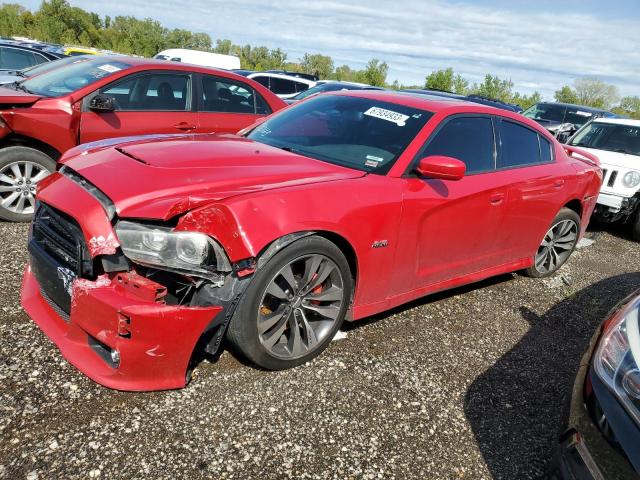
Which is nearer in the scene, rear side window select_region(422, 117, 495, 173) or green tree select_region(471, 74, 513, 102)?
rear side window select_region(422, 117, 495, 173)

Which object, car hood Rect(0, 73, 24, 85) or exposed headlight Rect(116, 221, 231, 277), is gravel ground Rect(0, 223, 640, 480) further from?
car hood Rect(0, 73, 24, 85)

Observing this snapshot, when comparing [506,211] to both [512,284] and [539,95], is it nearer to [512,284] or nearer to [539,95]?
[512,284]

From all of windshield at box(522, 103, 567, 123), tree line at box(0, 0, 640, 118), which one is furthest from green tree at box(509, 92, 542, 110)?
windshield at box(522, 103, 567, 123)

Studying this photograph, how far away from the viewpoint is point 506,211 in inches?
153

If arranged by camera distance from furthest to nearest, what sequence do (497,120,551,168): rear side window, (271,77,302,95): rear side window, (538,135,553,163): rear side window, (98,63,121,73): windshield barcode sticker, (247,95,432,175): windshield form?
(271,77,302,95): rear side window → (98,63,121,73): windshield barcode sticker → (538,135,553,163): rear side window → (497,120,551,168): rear side window → (247,95,432,175): windshield

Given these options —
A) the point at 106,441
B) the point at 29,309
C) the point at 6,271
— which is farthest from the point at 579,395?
the point at 6,271

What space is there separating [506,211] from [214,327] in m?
2.54

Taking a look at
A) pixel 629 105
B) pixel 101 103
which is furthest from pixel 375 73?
pixel 101 103

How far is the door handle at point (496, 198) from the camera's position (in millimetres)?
3684

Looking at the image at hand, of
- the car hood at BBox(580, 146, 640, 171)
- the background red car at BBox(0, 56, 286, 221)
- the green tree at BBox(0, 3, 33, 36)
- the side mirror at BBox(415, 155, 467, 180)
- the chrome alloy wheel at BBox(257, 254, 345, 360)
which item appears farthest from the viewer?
the green tree at BBox(0, 3, 33, 36)

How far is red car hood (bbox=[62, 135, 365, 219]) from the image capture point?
237 cm

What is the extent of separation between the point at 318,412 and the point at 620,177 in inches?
249

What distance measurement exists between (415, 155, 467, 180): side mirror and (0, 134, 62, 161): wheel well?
3634 mm

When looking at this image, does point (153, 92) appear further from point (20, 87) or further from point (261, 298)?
point (261, 298)
